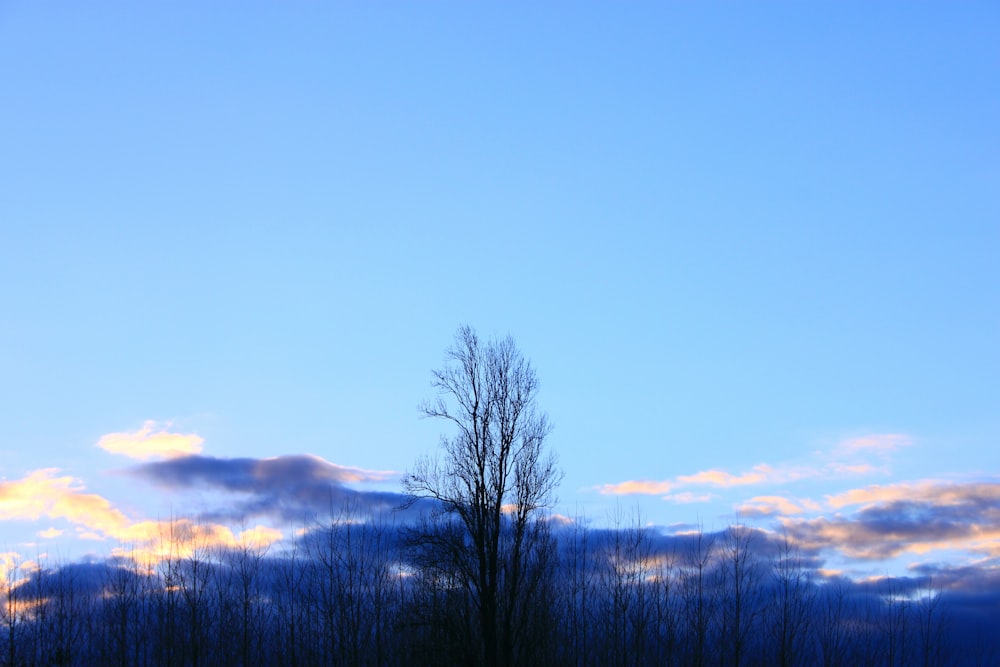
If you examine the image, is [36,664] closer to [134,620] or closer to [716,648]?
[134,620]

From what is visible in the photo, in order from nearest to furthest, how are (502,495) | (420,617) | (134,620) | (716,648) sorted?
1. (420,617)
2. (502,495)
3. (134,620)
4. (716,648)

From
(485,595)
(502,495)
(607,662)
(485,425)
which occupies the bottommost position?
(607,662)

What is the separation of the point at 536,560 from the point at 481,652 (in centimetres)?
392

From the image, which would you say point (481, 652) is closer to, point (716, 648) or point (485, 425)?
point (485, 425)

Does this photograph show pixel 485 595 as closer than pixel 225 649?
Yes

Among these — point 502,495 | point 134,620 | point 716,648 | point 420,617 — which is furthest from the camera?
point 716,648

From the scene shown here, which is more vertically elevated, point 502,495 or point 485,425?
point 485,425

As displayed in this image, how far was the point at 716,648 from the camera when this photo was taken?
39.5 meters

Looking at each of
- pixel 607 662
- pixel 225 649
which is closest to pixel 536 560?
pixel 607 662

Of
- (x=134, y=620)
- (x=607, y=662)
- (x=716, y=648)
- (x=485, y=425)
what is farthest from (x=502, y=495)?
(x=134, y=620)

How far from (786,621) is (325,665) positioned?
2027 centimetres

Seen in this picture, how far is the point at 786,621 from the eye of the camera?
39750 millimetres

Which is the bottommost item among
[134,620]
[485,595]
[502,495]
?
[134,620]

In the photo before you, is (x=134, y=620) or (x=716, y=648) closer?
(x=134, y=620)
